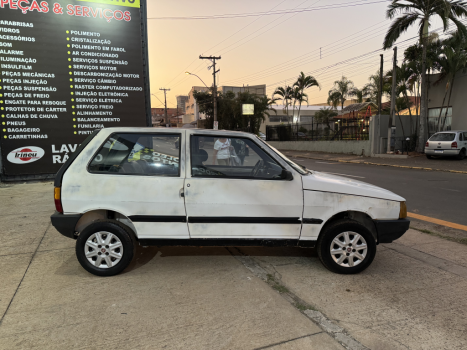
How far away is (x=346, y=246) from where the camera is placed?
3.79 meters

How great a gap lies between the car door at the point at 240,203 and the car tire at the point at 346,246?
0.35 meters

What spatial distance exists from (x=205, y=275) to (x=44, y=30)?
30.4 feet

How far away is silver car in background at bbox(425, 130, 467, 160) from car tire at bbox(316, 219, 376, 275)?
676 inches

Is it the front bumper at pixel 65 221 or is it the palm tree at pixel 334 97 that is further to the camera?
the palm tree at pixel 334 97

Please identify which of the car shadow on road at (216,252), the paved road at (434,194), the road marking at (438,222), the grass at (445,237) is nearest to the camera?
the car shadow on road at (216,252)

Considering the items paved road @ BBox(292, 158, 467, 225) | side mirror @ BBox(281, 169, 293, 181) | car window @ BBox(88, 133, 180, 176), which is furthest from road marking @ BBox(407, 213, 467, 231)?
car window @ BBox(88, 133, 180, 176)

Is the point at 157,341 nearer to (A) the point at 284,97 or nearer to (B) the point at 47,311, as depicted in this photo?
(B) the point at 47,311

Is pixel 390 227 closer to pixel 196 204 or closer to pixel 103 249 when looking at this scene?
pixel 196 204

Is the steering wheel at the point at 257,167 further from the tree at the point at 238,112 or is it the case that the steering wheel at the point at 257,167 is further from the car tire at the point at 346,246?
A: the tree at the point at 238,112

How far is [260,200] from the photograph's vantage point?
3693 millimetres

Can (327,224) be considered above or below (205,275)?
above

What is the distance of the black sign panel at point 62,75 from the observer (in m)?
9.39

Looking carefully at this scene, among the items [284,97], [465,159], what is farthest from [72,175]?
[284,97]

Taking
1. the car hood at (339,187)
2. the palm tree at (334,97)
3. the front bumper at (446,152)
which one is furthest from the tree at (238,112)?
the car hood at (339,187)
